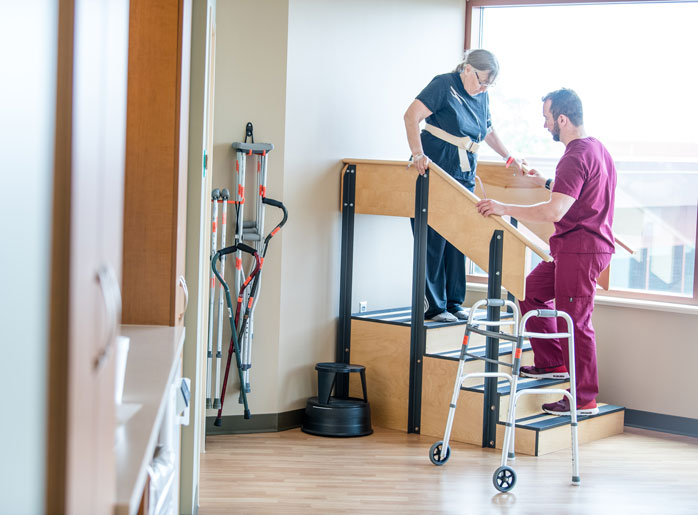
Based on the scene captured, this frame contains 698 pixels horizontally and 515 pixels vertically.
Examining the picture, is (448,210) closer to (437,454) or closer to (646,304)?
A: (437,454)

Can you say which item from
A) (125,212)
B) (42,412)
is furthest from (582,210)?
(42,412)

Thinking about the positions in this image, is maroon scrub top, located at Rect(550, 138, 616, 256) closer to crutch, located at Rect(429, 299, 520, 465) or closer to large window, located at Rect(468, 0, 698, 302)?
crutch, located at Rect(429, 299, 520, 465)

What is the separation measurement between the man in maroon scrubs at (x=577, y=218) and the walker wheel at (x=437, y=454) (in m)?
0.82

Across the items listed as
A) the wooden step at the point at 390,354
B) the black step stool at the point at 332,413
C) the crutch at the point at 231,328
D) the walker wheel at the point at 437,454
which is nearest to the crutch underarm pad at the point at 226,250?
the crutch at the point at 231,328

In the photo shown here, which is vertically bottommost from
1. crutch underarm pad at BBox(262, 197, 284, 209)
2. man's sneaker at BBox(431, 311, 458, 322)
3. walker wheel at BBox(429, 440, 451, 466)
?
walker wheel at BBox(429, 440, 451, 466)

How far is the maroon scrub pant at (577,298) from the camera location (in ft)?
15.0

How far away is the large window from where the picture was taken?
5.46 meters

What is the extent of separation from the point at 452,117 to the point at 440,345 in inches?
52.9

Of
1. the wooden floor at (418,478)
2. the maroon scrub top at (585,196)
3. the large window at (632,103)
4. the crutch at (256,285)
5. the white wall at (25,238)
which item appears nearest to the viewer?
the white wall at (25,238)

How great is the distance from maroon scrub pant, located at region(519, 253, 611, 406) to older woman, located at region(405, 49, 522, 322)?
0.57m

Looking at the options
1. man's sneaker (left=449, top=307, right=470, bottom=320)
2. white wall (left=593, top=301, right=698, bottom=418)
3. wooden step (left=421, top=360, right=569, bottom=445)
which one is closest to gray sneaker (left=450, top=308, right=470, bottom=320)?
man's sneaker (left=449, top=307, right=470, bottom=320)

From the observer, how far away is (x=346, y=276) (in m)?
5.19

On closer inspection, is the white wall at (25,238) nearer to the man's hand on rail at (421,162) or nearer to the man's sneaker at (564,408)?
the man's hand on rail at (421,162)

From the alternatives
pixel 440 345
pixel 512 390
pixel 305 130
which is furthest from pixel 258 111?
pixel 512 390
